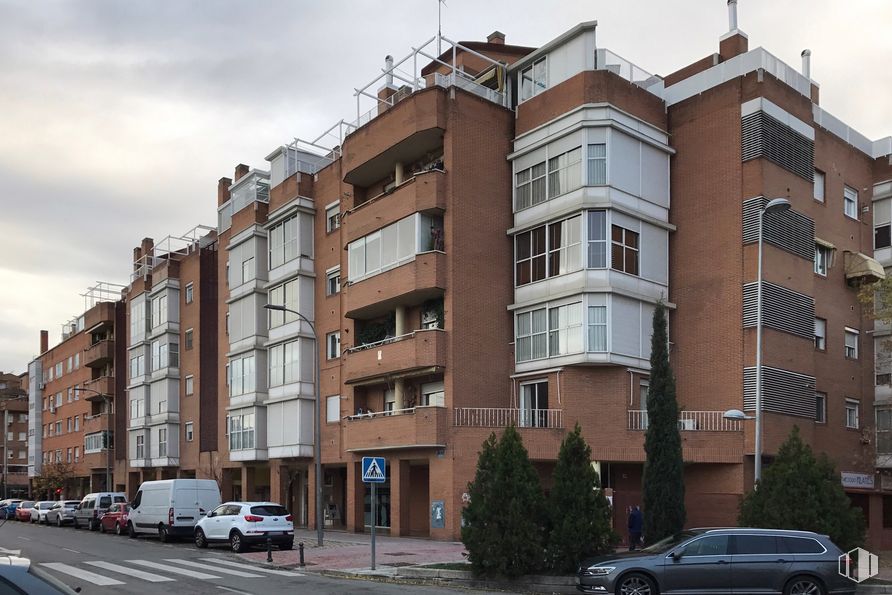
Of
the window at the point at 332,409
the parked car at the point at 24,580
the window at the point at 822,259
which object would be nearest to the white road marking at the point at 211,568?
the window at the point at 332,409

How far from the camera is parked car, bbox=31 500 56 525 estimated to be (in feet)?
168

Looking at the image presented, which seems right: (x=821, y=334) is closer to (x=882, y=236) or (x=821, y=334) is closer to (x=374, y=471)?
(x=882, y=236)

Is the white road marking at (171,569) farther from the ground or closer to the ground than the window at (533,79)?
closer to the ground

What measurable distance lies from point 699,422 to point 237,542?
14.6 meters

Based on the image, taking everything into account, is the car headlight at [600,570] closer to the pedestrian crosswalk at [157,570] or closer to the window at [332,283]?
the pedestrian crosswalk at [157,570]

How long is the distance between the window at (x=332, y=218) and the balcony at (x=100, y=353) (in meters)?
32.6

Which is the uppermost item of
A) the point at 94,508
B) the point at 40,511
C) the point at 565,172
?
the point at 565,172

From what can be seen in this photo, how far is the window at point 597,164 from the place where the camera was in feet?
97.0

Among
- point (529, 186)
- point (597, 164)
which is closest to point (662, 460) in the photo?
point (597, 164)

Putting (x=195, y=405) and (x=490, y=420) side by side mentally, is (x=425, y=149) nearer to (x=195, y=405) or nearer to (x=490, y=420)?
(x=490, y=420)

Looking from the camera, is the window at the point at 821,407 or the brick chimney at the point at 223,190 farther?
the brick chimney at the point at 223,190

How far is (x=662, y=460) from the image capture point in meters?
22.5

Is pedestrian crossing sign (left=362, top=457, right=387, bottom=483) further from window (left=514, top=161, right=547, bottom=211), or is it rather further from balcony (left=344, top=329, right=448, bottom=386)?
window (left=514, top=161, right=547, bottom=211)

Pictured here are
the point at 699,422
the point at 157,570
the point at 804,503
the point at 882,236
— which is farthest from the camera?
the point at 882,236
